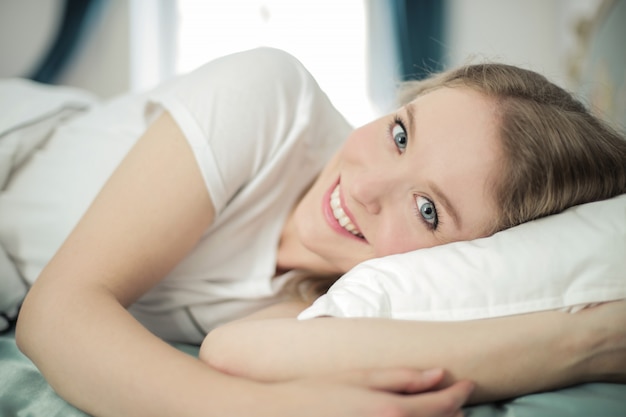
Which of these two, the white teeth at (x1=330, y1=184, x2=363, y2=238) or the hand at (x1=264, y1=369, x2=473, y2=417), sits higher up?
the white teeth at (x1=330, y1=184, x2=363, y2=238)

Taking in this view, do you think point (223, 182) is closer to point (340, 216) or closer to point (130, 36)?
point (340, 216)

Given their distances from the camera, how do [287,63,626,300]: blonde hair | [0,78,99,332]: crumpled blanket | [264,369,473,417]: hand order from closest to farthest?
[264,369,473,417]: hand < [287,63,626,300]: blonde hair < [0,78,99,332]: crumpled blanket

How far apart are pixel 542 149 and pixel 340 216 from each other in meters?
0.36

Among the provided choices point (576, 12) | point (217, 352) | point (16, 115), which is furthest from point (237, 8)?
point (217, 352)

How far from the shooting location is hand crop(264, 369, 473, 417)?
669 mm

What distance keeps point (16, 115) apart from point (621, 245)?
1238 mm

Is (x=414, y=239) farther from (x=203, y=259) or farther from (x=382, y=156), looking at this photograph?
(x=203, y=259)

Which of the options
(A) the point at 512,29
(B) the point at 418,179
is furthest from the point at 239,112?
(A) the point at 512,29

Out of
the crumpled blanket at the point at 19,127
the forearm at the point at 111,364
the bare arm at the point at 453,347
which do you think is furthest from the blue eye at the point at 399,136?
the crumpled blanket at the point at 19,127

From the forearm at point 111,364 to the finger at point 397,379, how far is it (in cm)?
13

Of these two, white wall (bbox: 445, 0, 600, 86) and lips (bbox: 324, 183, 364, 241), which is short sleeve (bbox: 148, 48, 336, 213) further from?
white wall (bbox: 445, 0, 600, 86)

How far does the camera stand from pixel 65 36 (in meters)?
3.40

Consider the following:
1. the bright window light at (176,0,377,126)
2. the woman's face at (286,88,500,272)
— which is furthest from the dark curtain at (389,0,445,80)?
the woman's face at (286,88,500,272)

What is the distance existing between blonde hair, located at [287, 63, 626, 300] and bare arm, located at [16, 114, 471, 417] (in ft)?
1.14
